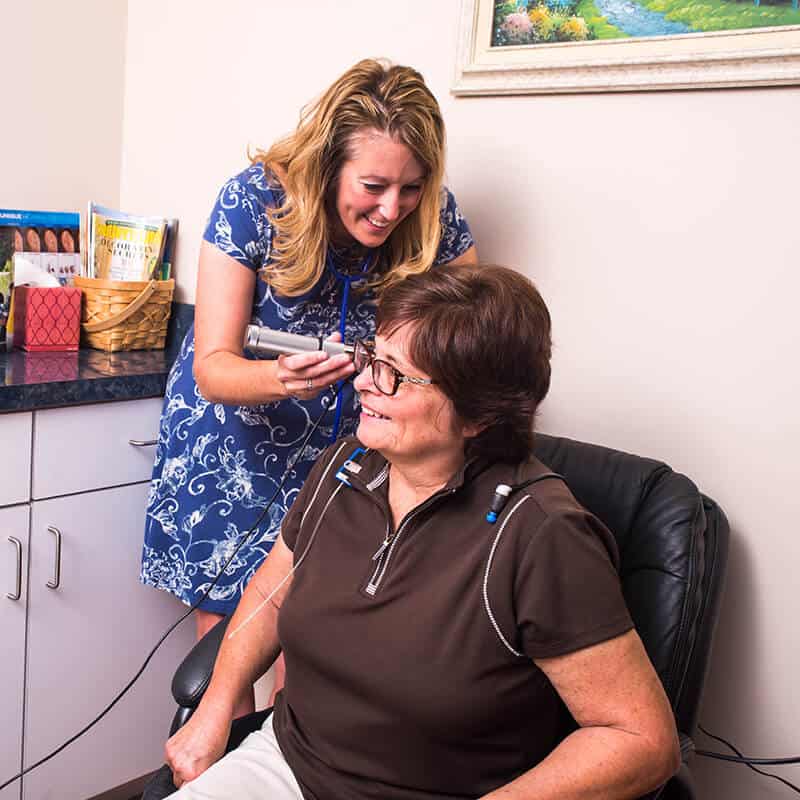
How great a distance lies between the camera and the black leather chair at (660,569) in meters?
1.32

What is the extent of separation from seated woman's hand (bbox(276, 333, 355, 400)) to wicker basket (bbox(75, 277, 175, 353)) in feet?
3.20

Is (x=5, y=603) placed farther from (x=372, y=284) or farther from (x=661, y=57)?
(x=661, y=57)

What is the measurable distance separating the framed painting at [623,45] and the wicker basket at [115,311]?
0.95 m

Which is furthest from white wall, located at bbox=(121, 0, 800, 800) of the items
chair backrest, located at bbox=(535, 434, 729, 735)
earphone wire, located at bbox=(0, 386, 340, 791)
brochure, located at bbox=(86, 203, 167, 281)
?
brochure, located at bbox=(86, 203, 167, 281)

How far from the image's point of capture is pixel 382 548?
1.29 m

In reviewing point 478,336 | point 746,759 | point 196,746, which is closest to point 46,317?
point 196,746

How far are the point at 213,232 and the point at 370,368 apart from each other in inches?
20.8

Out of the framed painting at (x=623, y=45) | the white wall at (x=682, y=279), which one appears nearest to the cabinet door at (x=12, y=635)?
the white wall at (x=682, y=279)

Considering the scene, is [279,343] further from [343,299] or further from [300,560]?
[300,560]

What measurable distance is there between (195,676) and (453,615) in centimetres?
47

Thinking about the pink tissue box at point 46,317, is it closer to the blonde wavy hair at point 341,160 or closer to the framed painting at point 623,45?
the blonde wavy hair at point 341,160

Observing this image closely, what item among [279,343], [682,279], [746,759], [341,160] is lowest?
[746,759]

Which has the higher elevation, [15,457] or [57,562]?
[15,457]

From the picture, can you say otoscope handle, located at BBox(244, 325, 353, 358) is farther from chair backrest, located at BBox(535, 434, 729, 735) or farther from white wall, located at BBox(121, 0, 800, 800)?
white wall, located at BBox(121, 0, 800, 800)
